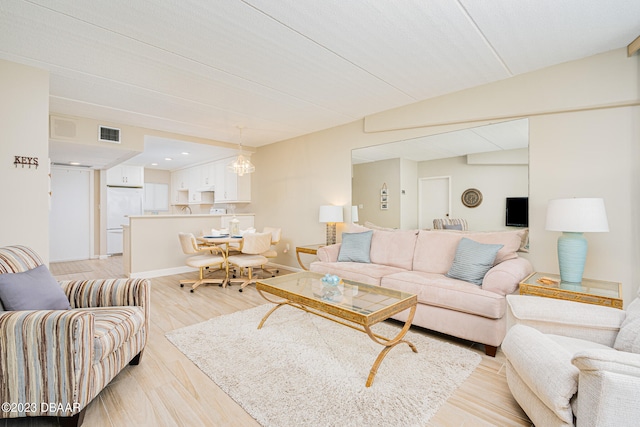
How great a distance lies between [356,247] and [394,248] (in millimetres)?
495

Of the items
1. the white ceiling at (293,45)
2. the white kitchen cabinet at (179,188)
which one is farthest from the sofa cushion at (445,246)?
the white kitchen cabinet at (179,188)

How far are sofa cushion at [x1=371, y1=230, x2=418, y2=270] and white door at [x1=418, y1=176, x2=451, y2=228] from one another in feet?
0.79

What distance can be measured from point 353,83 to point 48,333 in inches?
124

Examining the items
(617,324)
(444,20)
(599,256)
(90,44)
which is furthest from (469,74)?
(90,44)

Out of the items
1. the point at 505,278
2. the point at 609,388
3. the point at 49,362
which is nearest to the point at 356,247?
the point at 505,278

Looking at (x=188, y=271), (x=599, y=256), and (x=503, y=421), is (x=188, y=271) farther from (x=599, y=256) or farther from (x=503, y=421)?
(x=599, y=256)

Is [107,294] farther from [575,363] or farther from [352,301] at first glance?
[575,363]

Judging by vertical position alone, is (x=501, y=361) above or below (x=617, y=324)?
below

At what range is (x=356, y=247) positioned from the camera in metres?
3.89

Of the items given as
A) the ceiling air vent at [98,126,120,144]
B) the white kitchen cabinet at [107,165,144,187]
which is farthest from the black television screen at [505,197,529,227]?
the white kitchen cabinet at [107,165,144,187]

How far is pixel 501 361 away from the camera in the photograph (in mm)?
2297

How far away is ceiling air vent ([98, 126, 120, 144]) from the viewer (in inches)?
176

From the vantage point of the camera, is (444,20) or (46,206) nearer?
(444,20)

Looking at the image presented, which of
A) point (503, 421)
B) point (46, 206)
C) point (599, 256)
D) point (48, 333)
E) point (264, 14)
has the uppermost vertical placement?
point (264, 14)
